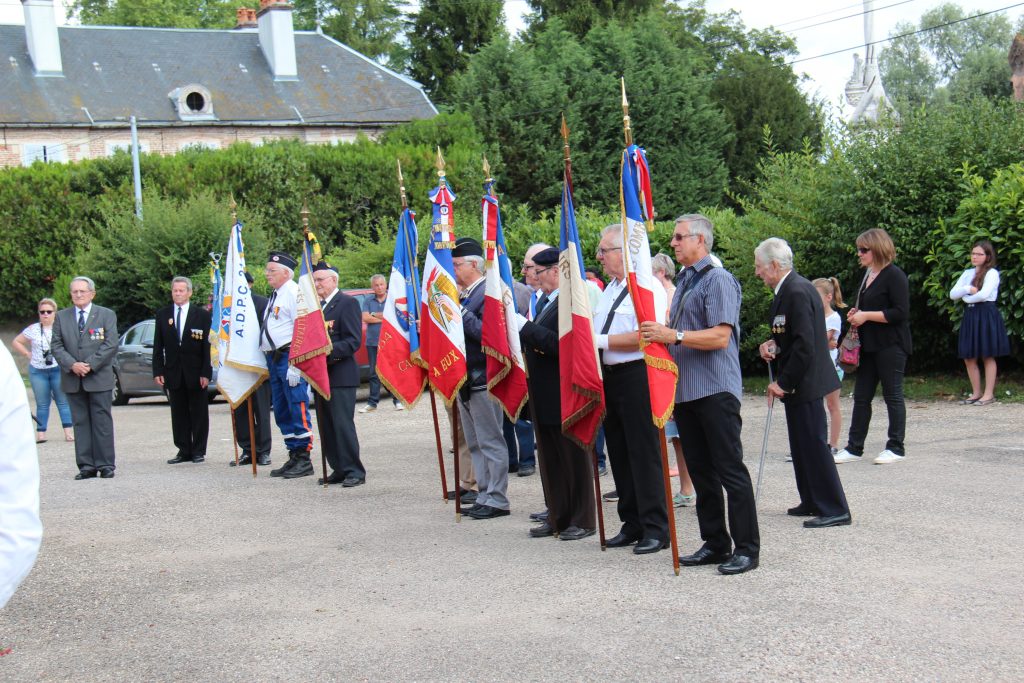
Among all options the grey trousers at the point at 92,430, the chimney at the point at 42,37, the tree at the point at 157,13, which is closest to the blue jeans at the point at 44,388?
the grey trousers at the point at 92,430

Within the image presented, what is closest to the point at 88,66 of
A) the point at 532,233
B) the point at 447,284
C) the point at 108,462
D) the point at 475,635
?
the point at 532,233

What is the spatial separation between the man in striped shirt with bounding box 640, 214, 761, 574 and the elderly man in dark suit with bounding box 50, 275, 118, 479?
7025 mm

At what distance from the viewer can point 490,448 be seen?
8.22 meters

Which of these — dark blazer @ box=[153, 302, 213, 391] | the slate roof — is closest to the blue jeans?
dark blazer @ box=[153, 302, 213, 391]

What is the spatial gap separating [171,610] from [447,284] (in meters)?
3.20

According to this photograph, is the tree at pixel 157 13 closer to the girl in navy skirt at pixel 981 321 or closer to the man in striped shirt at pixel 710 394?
the girl in navy skirt at pixel 981 321

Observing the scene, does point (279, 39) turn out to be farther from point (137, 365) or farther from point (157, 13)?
point (137, 365)

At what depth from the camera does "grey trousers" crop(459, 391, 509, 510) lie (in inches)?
324

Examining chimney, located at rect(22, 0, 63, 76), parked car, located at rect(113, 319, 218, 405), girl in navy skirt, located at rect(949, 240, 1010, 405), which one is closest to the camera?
girl in navy skirt, located at rect(949, 240, 1010, 405)

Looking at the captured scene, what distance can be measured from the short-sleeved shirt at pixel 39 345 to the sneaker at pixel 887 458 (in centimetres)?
1074

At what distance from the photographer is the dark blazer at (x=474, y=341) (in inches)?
328

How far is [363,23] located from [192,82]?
44.1 ft

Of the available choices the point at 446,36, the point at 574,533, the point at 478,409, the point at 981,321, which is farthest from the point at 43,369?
the point at 446,36

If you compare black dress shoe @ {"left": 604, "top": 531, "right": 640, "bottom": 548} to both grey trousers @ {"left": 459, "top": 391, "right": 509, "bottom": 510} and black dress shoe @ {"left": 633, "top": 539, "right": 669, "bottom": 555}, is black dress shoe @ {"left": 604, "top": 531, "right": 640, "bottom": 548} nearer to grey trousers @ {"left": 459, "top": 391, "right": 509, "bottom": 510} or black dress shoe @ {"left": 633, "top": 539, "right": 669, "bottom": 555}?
black dress shoe @ {"left": 633, "top": 539, "right": 669, "bottom": 555}
